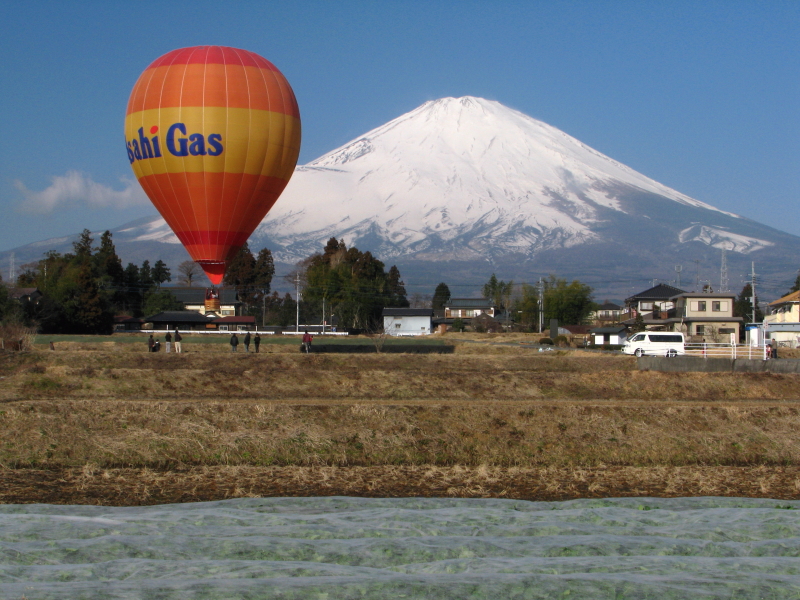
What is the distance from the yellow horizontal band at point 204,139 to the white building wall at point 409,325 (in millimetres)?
61700

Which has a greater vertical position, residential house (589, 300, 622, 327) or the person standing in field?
residential house (589, 300, 622, 327)

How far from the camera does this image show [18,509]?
31.2 feet

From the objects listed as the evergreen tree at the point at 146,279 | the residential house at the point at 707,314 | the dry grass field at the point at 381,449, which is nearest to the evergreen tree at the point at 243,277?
the evergreen tree at the point at 146,279

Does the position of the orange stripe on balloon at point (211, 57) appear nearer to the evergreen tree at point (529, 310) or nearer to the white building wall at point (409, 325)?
the white building wall at point (409, 325)

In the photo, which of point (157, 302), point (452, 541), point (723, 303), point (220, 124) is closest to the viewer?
point (452, 541)

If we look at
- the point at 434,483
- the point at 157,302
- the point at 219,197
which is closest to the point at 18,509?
the point at 434,483

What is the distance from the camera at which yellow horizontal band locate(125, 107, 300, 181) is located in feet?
102

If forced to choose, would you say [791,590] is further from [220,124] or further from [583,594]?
[220,124]

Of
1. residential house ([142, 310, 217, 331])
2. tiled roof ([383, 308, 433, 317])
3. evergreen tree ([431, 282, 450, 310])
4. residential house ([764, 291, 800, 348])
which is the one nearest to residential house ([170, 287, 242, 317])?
residential house ([142, 310, 217, 331])

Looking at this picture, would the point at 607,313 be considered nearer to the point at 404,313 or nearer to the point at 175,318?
the point at 404,313

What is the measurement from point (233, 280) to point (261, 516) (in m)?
114

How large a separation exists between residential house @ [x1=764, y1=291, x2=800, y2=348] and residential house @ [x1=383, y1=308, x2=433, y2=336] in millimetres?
38890

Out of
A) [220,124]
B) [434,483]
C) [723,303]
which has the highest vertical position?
[220,124]

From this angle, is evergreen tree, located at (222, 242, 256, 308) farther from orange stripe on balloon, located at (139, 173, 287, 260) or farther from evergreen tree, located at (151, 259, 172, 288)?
orange stripe on balloon, located at (139, 173, 287, 260)
